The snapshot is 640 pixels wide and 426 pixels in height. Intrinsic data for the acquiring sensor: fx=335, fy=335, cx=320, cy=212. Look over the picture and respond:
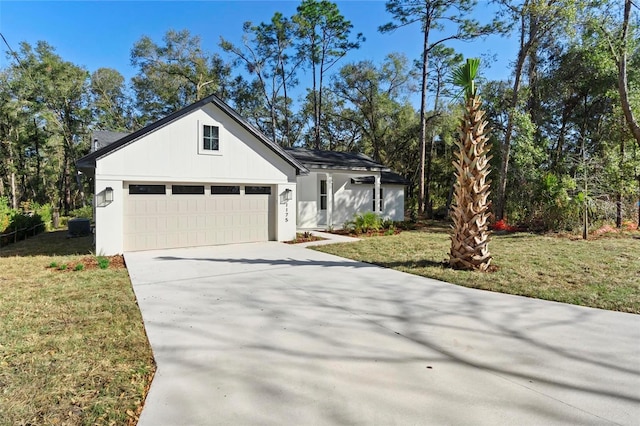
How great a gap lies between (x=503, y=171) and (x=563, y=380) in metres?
15.2

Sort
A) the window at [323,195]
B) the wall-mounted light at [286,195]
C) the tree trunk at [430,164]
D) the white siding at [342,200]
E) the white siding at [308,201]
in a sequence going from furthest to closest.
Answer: the tree trunk at [430,164]
the window at [323,195]
the white siding at [342,200]
the white siding at [308,201]
the wall-mounted light at [286,195]

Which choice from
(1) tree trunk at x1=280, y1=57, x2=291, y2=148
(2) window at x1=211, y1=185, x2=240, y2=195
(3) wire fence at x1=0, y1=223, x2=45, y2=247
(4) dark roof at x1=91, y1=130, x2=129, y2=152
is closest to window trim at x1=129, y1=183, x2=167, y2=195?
(2) window at x1=211, y1=185, x2=240, y2=195

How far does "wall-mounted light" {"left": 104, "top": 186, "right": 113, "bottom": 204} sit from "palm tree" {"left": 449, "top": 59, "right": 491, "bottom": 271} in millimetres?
8874

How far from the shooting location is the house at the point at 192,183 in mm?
9305

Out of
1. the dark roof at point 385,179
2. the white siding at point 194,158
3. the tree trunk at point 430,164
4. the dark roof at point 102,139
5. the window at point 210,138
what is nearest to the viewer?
the white siding at point 194,158

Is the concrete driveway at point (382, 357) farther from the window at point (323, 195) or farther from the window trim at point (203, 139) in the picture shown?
the window at point (323, 195)

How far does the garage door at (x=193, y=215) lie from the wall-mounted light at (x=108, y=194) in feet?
1.52

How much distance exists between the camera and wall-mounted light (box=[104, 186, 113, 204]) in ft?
29.9

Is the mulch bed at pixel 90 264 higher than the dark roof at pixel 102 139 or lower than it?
lower

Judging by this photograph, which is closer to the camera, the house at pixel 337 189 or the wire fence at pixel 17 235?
the wire fence at pixel 17 235

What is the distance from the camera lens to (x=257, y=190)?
11719mm

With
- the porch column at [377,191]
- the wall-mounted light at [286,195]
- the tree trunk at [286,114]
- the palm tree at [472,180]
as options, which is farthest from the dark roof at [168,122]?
the tree trunk at [286,114]

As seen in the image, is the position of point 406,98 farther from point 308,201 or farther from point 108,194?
point 108,194

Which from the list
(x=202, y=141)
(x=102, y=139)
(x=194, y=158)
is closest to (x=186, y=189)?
(x=194, y=158)
